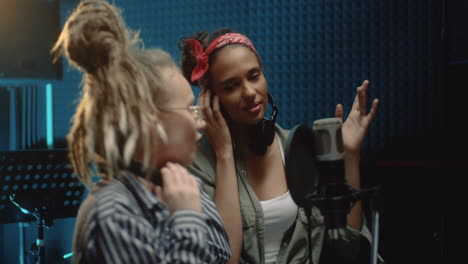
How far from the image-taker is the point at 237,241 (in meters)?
1.55

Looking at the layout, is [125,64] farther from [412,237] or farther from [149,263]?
[412,237]

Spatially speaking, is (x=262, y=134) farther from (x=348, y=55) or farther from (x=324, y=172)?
(x=348, y=55)

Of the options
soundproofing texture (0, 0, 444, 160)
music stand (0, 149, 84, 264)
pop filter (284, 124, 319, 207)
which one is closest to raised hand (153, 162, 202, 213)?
pop filter (284, 124, 319, 207)

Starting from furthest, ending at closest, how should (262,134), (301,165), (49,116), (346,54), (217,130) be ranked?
(49,116)
(346,54)
(262,134)
(217,130)
(301,165)

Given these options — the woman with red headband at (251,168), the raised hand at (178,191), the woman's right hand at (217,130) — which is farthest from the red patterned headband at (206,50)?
the raised hand at (178,191)

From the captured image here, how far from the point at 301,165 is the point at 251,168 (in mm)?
740

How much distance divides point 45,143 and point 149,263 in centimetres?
213

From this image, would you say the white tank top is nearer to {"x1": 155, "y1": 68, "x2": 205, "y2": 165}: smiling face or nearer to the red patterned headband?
the red patterned headband

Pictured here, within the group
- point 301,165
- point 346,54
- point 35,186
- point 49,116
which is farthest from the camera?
point 49,116

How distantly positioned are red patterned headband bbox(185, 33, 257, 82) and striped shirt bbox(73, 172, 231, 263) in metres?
0.70

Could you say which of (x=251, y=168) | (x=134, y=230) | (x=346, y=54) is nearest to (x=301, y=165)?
(x=134, y=230)

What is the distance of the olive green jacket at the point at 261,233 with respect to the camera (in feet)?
5.29

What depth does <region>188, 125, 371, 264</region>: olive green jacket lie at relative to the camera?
63.4 inches

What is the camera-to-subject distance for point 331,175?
3.25 feet
